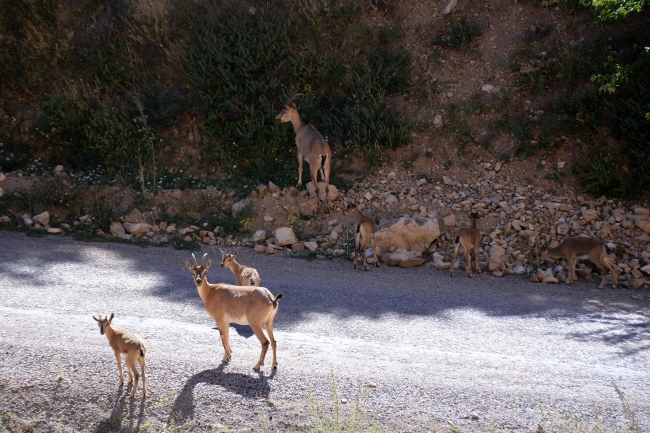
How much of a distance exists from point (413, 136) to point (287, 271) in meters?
6.25

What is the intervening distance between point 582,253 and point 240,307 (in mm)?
7094

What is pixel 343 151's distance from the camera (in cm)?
1598

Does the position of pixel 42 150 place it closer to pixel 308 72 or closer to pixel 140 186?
pixel 140 186

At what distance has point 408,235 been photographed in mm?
12312

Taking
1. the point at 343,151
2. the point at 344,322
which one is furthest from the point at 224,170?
the point at 344,322

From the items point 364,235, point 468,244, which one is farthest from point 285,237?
point 468,244

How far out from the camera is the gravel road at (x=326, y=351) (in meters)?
6.15

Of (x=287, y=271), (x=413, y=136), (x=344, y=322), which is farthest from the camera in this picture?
(x=413, y=136)

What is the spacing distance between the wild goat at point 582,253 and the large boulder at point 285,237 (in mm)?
5044

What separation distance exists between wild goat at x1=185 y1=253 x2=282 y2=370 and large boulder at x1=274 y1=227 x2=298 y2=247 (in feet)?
17.4

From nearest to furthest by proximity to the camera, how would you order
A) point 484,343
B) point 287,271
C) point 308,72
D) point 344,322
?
point 484,343 < point 344,322 < point 287,271 < point 308,72

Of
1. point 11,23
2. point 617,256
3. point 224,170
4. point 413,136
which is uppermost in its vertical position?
point 11,23

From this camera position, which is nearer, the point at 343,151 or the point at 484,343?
the point at 484,343

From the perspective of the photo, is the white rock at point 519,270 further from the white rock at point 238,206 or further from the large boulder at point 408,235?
the white rock at point 238,206
